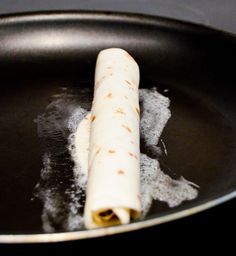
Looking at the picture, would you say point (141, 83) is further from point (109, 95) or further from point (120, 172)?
point (120, 172)

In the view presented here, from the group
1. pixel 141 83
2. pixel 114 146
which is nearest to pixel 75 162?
pixel 114 146

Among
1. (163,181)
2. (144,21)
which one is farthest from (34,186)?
(144,21)

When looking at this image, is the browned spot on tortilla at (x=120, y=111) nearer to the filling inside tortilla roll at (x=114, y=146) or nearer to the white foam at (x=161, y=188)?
the filling inside tortilla roll at (x=114, y=146)

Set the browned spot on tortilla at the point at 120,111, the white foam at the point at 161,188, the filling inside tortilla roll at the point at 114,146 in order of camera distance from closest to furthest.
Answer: the filling inside tortilla roll at the point at 114,146
the white foam at the point at 161,188
the browned spot on tortilla at the point at 120,111

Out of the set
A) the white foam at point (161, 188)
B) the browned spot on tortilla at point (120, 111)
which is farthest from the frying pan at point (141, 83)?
the browned spot on tortilla at point (120, 111)

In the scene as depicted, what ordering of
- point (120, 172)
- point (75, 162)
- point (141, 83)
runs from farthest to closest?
point (141, 83), point (75, 162), point (120, 172)

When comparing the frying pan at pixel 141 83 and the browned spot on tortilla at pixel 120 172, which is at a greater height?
the frying pan at pixel 141 83

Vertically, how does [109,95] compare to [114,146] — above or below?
above
